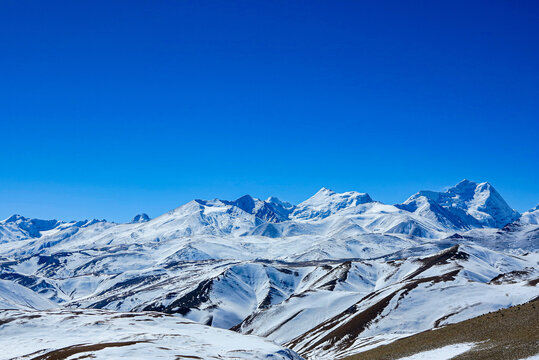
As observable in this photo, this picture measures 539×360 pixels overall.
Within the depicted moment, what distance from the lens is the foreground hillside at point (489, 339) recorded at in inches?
1639

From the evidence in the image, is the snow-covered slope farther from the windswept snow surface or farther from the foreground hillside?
the windswept snow surface

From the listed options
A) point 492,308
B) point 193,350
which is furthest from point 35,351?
point 492,308

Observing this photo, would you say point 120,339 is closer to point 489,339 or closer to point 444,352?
point 444,352

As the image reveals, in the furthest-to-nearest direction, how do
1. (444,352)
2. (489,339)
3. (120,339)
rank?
(120,339)
(489,339)
(444,352)

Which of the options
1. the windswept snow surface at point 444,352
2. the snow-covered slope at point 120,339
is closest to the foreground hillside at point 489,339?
the windswept snow surface at point 444,352

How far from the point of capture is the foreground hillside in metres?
41.6

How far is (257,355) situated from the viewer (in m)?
85.7

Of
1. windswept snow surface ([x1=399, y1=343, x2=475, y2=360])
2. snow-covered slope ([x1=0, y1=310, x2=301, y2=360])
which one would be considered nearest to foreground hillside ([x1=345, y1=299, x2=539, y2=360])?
windswept snow surface ([x1=399, y1=343, x2=475, y2=360])

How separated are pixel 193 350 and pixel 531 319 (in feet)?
207

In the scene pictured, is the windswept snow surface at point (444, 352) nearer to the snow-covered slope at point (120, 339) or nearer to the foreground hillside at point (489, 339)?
the foreground hillside at point (489, 339)

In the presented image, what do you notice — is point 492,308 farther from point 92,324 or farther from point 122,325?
point 92,324

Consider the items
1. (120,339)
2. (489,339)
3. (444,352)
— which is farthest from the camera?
(120,339)

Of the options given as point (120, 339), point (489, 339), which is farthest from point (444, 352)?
point (120, 339)

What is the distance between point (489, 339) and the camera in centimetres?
4872
